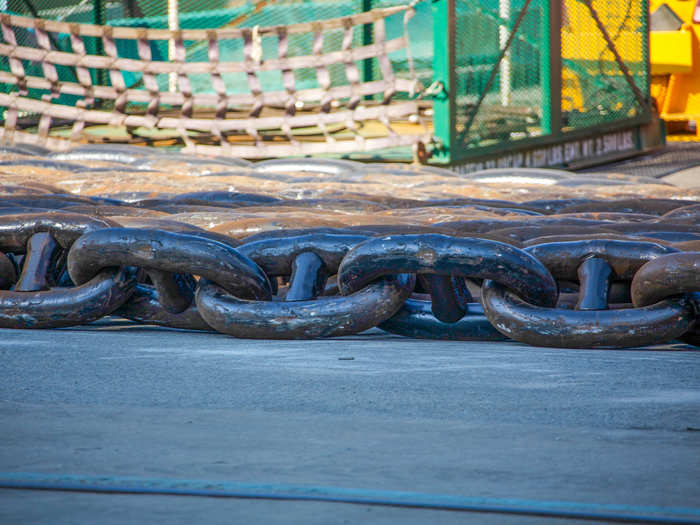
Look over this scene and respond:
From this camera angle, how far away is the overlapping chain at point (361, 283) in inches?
102

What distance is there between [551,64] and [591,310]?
8.79 m

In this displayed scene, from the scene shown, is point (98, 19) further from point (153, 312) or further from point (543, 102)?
point (153, 312)

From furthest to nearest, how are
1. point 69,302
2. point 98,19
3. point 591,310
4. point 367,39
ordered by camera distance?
point 98,19 → point 367,39 → point 69,302 → point 591,310

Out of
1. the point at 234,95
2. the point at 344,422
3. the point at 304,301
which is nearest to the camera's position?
the point at 344,422

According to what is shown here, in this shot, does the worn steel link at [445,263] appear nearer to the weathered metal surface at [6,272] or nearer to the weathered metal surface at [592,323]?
the weathered metal surface at [592,323]

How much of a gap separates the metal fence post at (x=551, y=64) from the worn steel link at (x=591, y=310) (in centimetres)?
860

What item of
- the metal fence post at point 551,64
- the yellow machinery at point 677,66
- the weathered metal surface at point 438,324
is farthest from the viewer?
the yellow machinery at point 677,66

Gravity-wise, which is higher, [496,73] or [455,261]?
[496,73]

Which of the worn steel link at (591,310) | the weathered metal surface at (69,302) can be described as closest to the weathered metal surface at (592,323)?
the worn steel link at (591,310)

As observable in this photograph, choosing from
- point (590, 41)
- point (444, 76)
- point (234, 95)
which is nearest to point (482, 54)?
point (444, 76)

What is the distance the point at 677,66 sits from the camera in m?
16.6

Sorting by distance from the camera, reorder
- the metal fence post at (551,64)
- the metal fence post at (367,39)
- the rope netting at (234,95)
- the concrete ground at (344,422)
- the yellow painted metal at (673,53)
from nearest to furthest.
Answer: the concrete ground at (344,422) < the rope netting at (234,95) < the metal fence post at (551,64) < the metal fence post at (367,39) < the yellow painted metal at (673,53)

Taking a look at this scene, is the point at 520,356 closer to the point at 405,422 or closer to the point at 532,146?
the point at 405,422

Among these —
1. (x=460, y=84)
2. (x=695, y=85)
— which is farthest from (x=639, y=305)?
(x=695, y=85)
